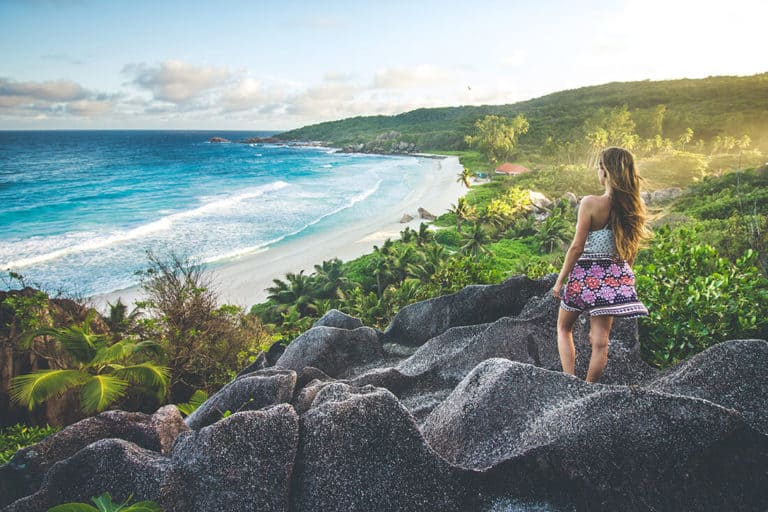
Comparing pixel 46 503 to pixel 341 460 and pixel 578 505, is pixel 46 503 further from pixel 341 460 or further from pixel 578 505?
pixel 578 505

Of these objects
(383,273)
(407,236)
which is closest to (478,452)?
(383,273)

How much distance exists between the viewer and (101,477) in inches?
155

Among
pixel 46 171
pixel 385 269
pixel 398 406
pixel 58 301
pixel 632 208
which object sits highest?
pixel 46 171

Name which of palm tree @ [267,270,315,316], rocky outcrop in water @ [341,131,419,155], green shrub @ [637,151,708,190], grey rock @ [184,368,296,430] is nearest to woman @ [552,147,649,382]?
grey rock @ [184,368,296,430]

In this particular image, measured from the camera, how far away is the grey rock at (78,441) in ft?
14.7

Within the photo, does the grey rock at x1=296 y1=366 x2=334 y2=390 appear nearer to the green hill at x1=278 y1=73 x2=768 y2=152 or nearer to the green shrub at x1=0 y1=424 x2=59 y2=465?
the green shrub at x1=0 y1=424 x2=59 y2=465

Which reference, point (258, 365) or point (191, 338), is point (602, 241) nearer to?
point (258, 365)

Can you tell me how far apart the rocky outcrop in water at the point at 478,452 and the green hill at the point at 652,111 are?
258ft

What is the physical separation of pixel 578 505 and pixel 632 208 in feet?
8.83

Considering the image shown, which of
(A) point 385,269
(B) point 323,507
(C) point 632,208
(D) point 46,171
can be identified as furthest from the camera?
(D) point 46,171

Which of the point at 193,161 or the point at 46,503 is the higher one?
the point at 193,161

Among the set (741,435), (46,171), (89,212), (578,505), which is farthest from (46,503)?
(46,171)

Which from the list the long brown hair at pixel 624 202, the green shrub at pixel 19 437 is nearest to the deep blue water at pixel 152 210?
the green shrub at pixel 19 437

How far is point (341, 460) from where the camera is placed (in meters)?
3.80
